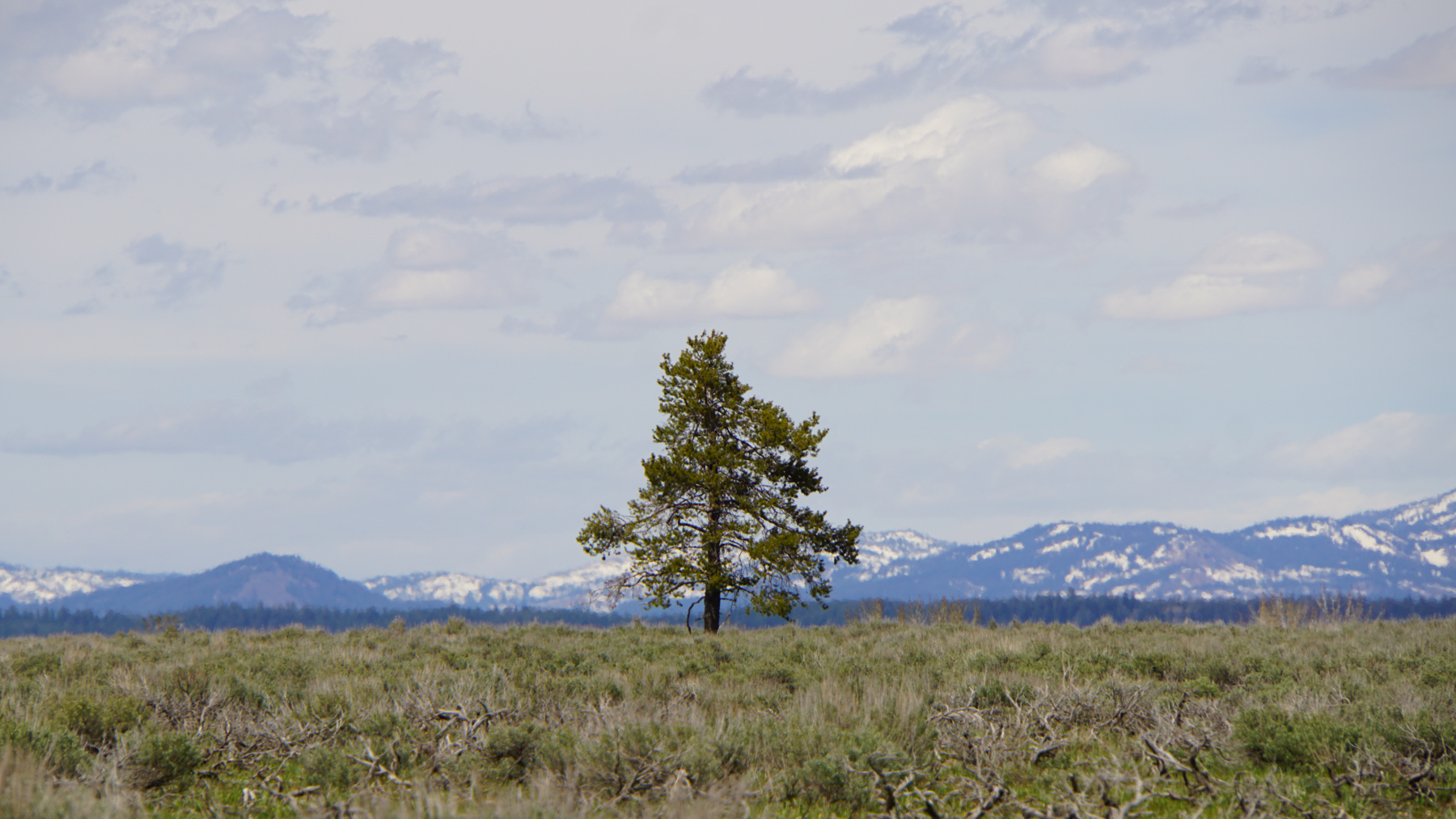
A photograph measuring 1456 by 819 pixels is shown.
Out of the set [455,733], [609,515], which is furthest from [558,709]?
[609,515]

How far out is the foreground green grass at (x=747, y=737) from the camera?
298 inches

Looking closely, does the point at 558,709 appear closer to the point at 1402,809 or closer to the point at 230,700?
the point at 230,700

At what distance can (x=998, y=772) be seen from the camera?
28.7 feet

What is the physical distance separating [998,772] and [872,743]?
3.30 feet

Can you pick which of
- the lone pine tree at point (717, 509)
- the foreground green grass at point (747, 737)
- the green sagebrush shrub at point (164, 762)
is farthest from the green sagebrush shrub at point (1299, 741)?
the lone pine tree at point (717, 509)

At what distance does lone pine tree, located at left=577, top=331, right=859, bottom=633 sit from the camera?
28938 mm

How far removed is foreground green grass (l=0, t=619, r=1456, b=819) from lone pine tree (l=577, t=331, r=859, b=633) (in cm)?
1212

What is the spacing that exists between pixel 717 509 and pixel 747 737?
20411 millimetres

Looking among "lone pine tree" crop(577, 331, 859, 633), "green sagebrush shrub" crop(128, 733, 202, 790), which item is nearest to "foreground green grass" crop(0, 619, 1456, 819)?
"green sagebrush shrub" crop(128, 733, 202, 790)

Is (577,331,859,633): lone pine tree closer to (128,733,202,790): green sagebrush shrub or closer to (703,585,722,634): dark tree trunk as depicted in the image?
(703,585,722,634): dark tree trunk

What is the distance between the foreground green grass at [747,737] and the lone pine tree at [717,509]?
1212 centimetres

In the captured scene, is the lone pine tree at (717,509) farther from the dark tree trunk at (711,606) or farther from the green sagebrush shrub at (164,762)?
the green sagebrush shrub at (164,762)

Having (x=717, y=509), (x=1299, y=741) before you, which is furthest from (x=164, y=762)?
(x=717, y=509)

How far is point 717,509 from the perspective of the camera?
2959cm
